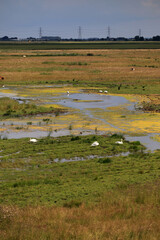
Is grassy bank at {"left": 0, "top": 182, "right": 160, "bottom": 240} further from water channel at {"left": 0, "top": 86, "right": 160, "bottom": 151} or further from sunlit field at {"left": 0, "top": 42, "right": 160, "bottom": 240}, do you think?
water channel at {"left": 0, "top": 86, "right": 160, "bottom": 151}

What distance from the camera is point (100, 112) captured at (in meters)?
31.5

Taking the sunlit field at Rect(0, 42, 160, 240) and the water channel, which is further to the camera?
the water channel

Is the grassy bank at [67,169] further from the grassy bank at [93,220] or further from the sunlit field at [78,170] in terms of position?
the grassy bank at [93,220]

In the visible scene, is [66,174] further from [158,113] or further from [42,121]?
[158,113]

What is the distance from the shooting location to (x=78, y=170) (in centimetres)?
1692

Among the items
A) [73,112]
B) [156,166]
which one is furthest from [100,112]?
[156,166]

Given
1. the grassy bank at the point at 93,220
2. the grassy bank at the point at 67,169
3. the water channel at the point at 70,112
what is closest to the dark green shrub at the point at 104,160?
the grassy bank at the point at 67,169

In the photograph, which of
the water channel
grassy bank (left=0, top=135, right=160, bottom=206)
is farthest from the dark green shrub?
the water channel

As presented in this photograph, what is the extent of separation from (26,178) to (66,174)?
4.88 feet

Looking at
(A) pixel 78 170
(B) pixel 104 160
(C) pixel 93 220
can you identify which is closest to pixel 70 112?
(B) pixel 104 160

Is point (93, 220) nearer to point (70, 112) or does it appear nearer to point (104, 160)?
point (104, 160)

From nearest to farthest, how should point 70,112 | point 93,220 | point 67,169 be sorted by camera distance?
point 93,220, point 67,169, point 70,112

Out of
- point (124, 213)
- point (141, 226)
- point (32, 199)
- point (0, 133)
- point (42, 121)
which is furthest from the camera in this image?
point (42, 121)

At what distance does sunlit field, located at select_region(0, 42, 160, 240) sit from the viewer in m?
10.4
